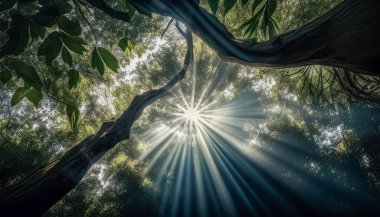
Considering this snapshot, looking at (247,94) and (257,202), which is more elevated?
(247,94)

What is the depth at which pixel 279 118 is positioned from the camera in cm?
1343

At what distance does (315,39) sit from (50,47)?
0.74 meters

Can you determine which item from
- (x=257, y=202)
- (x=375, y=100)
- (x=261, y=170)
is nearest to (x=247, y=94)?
(x=261, y=170)

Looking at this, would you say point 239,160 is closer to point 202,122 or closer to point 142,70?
point 202,122

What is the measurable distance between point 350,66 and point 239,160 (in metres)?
13.0

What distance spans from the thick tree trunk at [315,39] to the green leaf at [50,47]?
209mm

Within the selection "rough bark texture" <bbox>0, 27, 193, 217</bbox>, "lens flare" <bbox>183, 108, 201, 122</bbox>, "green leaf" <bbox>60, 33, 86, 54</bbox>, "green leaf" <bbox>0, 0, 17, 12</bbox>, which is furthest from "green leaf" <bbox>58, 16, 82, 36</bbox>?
"lens flare" <bbox>183, 108, 201, 122</bbox>

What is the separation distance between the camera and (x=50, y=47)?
0.56 metres

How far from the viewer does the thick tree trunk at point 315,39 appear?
0.57m

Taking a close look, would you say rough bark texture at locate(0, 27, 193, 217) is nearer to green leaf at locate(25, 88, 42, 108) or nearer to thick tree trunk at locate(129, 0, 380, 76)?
green leaf at locate(25, 88, 42, 108)

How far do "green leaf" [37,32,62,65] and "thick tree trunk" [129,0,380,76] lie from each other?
209 millimetres

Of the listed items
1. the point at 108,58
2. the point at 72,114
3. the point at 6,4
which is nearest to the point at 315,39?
the point at 108,58

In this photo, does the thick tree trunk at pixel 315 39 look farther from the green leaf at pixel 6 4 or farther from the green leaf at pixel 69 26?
the green leaf at pixel 6 4

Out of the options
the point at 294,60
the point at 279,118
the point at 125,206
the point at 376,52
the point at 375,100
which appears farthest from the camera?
the point at 279,118
